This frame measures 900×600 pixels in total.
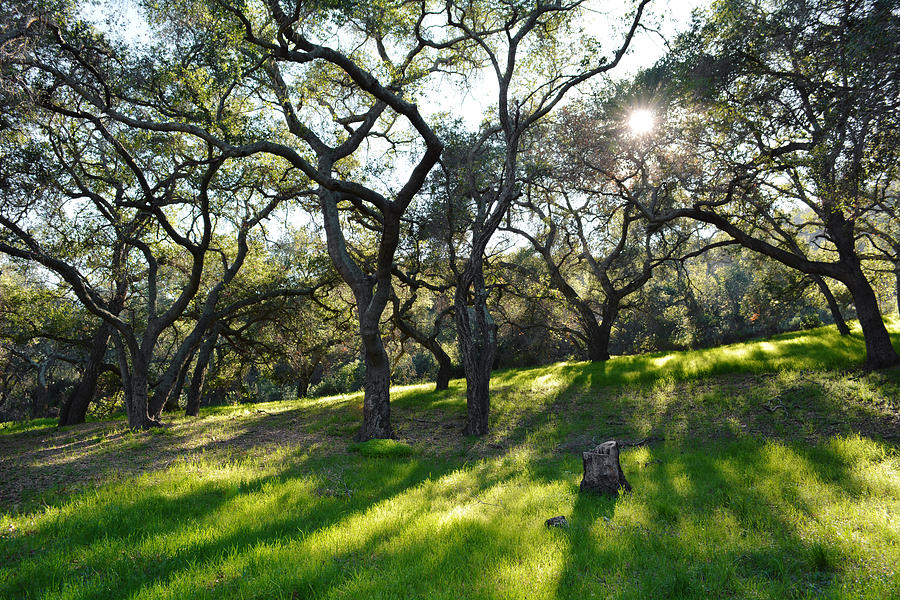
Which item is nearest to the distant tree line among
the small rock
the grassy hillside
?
the grassy hillside

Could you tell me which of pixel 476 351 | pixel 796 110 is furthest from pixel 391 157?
pixel 796 110

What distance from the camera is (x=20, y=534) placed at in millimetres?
4688

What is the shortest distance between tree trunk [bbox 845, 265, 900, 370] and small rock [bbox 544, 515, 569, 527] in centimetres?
1178

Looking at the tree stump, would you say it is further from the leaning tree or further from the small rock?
the leaning tree

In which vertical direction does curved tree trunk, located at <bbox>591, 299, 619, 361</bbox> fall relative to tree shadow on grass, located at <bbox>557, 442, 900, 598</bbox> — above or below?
above

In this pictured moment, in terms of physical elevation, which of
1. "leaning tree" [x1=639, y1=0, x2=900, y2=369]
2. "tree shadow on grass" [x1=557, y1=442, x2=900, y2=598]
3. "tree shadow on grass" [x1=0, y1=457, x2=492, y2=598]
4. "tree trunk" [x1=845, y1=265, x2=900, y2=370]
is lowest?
"tree shadow on grass" [x1=557, y1=442, x2=900, y2=598]

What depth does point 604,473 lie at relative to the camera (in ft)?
20.2

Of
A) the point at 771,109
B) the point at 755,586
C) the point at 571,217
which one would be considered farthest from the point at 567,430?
the point at 571,217

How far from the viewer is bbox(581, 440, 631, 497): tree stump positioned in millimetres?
6105

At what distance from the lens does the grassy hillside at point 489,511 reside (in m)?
3.58

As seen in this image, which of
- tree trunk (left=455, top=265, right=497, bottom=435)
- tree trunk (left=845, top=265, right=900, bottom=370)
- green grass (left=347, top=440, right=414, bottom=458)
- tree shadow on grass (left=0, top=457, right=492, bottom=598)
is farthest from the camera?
tree trunk (left=455, top=265, right=497, bottom=435)

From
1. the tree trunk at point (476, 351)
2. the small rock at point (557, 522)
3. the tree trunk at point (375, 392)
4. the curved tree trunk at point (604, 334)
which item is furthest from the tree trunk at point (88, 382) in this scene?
the curved tree trunk at point (604, 334)

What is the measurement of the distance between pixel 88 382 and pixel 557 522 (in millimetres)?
21538

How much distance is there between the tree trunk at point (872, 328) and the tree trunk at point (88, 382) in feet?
84.1
